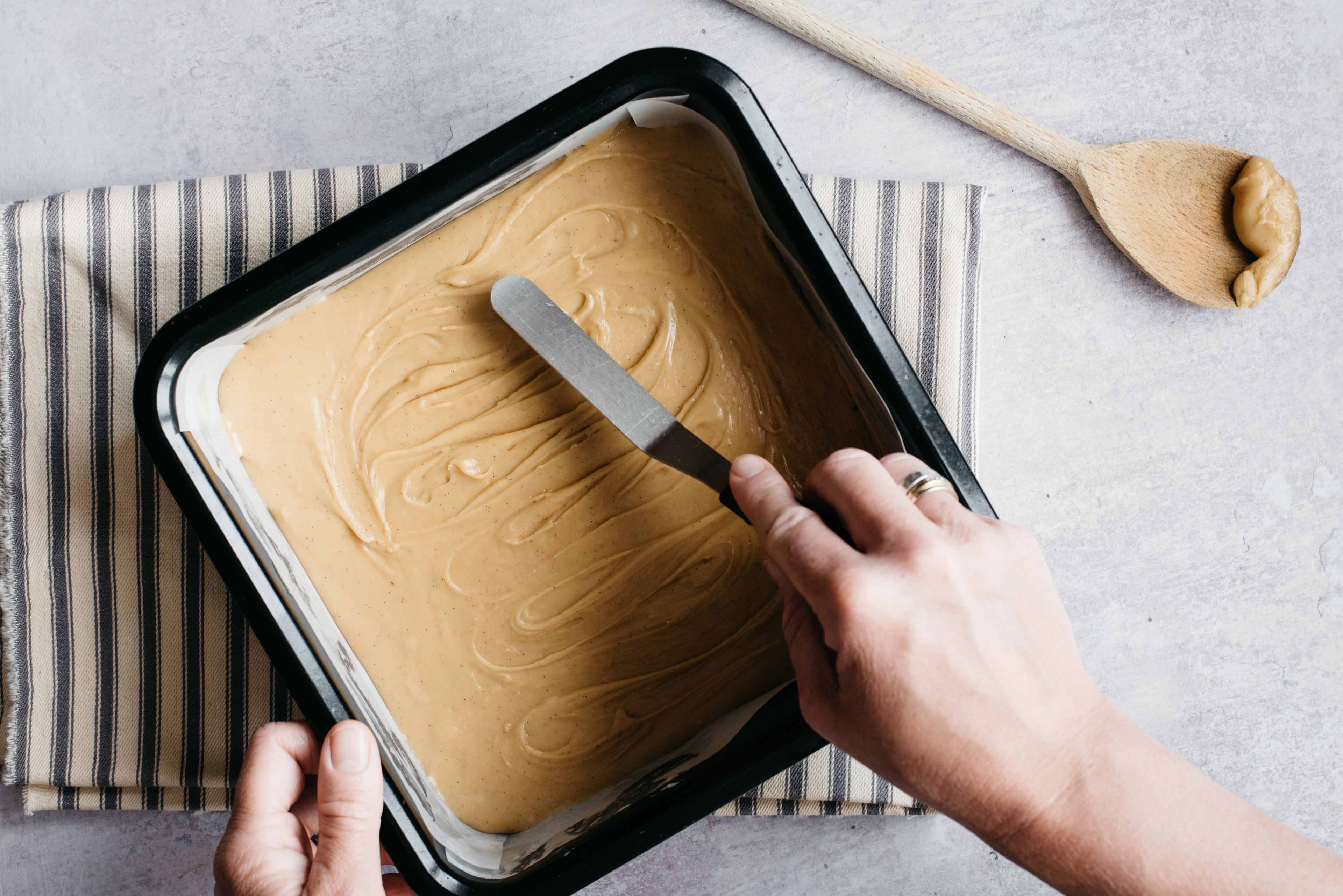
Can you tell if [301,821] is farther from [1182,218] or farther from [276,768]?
[1182,218]

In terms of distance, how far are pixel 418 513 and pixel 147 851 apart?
2.27ft

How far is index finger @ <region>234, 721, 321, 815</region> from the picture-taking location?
0.86 m

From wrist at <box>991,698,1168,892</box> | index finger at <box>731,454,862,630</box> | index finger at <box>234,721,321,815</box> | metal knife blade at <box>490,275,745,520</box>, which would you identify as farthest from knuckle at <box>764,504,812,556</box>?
index finger at <box>234,721,321,815</box>

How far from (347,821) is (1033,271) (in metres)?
1.14

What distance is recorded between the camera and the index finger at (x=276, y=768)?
2.83 feet

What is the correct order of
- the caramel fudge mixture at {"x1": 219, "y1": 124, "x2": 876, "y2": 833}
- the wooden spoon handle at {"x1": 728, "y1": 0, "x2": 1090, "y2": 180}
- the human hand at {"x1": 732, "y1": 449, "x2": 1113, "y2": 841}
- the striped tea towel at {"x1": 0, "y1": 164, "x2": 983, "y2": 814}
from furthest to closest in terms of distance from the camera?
the wooden spoon handle at {"x1": 728, "y1": 0, "x2": 1090, "y2": 180} → the striped tea towel at {"x1": 0, "y1": 164, "x2": 983, "y2": 814} → the caramel fudge mixture at {"x1": 219, "y1": 124, "x2": 876, "y2": 833} → the human hand at {"x1": 732, "y1": 449, "x2": 1113, "y2": 841}

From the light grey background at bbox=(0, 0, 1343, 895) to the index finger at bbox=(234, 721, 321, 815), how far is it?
1.27 feet

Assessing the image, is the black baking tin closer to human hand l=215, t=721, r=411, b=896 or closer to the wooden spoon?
human hand l=215, t=721, r=411, b=896

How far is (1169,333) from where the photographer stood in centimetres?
125

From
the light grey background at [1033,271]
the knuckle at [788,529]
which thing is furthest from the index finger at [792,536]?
the light grey background at [1033,271]

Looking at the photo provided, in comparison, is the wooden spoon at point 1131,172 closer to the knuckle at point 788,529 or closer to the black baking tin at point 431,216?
the black baking tin at point 431,216

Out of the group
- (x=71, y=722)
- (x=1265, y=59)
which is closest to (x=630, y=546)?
(x=71, y=722)

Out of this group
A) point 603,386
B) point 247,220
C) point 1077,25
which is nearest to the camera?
point 603,386

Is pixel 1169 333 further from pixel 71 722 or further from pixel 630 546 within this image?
pixel 71 722
